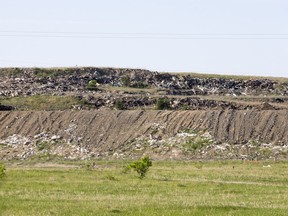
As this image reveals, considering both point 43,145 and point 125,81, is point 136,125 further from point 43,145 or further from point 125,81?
point 125,81

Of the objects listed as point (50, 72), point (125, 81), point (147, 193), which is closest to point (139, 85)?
point (125, 81)

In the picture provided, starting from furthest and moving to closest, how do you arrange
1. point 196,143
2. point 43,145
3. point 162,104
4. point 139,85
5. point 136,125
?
point 139,85
point 162,104
point 136,125
point 43,145
point 196,143

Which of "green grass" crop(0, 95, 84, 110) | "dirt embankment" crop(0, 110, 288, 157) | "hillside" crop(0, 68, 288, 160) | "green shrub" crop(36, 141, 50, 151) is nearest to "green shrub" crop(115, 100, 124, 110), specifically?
"hillside" crop(0, 68, 288, 160)

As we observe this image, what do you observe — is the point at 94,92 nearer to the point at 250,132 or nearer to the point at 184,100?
the point at 184,100

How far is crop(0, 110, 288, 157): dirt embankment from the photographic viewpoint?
70.9 m

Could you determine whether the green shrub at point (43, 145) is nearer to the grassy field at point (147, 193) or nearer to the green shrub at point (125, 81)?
the grassy field at point (147, 193)

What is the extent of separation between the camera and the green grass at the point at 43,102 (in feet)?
294

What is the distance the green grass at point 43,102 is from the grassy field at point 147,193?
137 ft

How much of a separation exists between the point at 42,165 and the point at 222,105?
34.1 meters

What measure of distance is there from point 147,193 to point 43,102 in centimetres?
6039

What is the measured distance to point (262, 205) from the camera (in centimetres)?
2805

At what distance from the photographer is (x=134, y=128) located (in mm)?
74875

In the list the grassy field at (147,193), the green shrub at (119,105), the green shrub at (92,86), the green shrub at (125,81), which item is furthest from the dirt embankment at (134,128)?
the green shrub at (125,81)

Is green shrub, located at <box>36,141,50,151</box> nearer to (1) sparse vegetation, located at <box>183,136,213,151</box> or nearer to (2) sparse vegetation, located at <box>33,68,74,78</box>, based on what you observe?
(1) sparse vegetation, located at <box>183,136,213,151</box>
